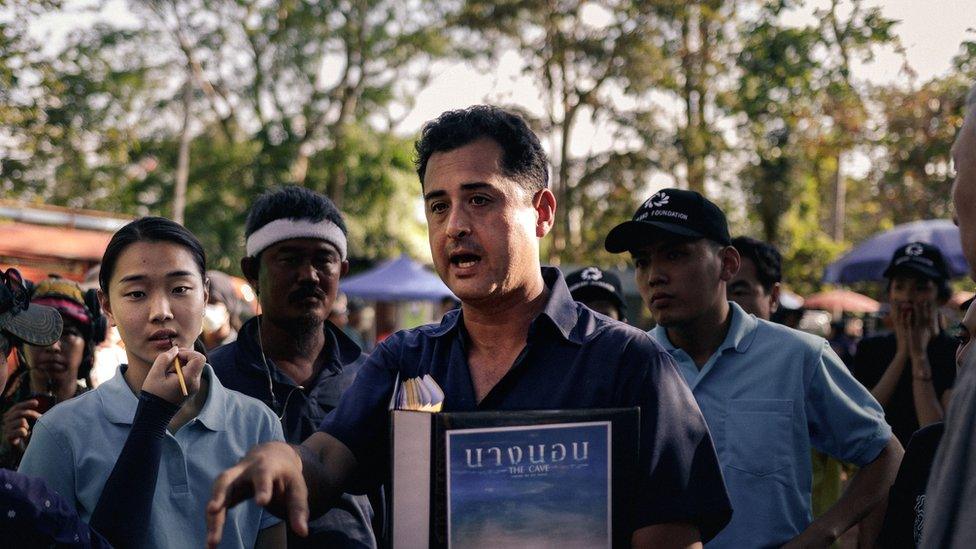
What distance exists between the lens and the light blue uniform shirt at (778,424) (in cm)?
321

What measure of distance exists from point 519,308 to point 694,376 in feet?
4.26

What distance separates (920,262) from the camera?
530 cm

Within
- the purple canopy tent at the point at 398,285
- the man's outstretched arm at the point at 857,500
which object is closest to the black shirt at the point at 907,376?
the man's outstretched arm at the point at 857,500

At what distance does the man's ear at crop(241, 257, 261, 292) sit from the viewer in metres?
3.97

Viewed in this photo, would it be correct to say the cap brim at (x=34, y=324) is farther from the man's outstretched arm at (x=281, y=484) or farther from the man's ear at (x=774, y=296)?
the man's ear at (x=774, y=296)

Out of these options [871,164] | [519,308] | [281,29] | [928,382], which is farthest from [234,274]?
[519,308]

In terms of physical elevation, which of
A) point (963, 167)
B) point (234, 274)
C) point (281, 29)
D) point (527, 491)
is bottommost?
point (527, 491)

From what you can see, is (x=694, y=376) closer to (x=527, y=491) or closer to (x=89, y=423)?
(x=527, y=491)

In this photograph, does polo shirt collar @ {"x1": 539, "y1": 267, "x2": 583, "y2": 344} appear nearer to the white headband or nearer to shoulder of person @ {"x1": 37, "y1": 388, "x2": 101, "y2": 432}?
shoulder of person @ {"x1": 37, "y1": 388, "x2": 101, "y2": 432}

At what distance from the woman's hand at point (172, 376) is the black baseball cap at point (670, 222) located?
5.15 feet

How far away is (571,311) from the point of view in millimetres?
2385

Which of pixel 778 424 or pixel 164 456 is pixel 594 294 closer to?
pixel 778 424

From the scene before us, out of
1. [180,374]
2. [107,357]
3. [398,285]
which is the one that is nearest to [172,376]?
[180,374]

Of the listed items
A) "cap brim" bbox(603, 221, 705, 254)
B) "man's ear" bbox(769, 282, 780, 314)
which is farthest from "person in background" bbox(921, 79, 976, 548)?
"man's ear" bbox(769, 282, 780, 314)
